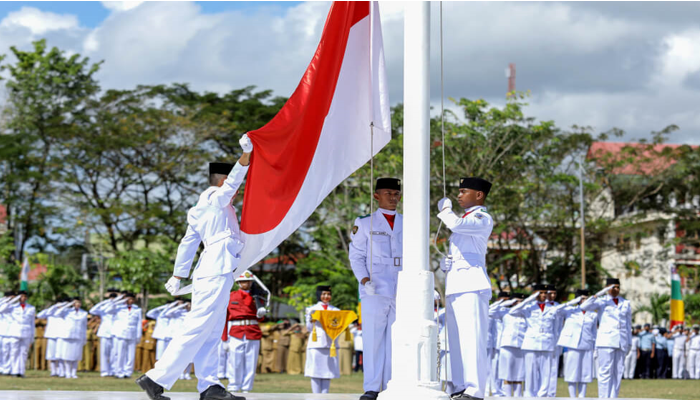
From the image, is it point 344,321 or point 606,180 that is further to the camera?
point 606,180

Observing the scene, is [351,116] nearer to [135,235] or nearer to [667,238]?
[135,235]

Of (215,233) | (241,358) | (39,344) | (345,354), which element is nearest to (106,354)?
(39,344)

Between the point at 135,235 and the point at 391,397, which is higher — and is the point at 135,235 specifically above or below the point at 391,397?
above

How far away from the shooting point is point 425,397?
19.3 ft

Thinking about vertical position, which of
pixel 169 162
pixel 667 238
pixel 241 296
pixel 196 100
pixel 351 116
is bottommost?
pixel 241 296

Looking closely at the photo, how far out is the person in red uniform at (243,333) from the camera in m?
12.9

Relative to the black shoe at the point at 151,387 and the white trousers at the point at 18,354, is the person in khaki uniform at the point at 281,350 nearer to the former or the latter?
the white trousers at the point at 18,354

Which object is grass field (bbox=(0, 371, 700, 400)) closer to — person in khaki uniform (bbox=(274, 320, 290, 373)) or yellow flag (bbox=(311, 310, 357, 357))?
person in khaki uniform (bbox=(274, 320, 290, 373))

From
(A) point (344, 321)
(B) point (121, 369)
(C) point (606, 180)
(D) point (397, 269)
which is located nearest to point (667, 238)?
(C) point (606, 180)

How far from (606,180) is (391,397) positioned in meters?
28.4

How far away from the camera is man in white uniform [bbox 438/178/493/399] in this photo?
22.1ft

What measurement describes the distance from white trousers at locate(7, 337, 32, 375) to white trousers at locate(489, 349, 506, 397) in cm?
1012

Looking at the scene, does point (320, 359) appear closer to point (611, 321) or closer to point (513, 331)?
point (513, 331)

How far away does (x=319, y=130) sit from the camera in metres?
7.46
